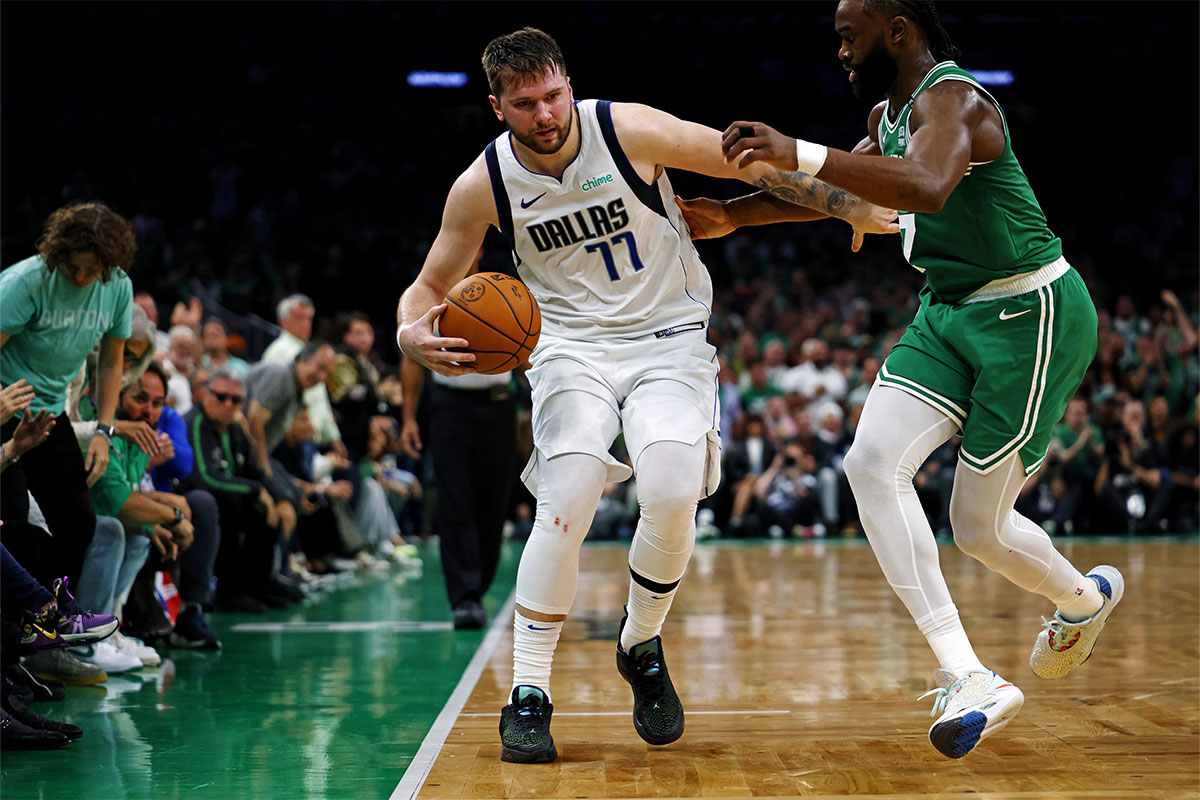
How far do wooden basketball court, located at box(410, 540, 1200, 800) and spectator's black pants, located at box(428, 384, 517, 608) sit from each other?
1.66ft

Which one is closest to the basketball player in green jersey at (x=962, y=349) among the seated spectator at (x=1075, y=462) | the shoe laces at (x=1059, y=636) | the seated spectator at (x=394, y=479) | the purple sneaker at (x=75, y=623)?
the shoe laces at (x=1059, y=636)

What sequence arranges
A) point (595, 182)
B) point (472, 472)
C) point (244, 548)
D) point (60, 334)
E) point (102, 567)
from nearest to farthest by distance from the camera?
point (595, 182) < point (60, 334) < point (102, 567) < point (472, 472) < point (244, 548)

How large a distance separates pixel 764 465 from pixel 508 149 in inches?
414

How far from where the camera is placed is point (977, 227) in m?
3.90

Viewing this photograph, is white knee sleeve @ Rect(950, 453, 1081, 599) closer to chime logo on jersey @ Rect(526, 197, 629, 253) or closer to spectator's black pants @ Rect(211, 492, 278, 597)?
chime logo on jersey @ Rect(526, 197, 629, 253)

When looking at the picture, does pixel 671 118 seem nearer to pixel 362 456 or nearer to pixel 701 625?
pixel 701 625

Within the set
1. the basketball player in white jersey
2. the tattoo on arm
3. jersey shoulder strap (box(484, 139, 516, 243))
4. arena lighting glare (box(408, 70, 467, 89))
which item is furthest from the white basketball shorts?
arena lighting glare (box(408, 70, 467, 89))

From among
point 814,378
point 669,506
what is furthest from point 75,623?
point 814,378

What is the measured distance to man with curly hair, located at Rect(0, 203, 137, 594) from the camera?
521 cm

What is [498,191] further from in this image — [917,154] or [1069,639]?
[1069,639]

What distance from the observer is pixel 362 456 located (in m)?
11.3

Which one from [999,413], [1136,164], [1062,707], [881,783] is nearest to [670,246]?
[999,413]

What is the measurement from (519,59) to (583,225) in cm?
55

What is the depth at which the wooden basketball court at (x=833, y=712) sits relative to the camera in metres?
3.57
